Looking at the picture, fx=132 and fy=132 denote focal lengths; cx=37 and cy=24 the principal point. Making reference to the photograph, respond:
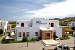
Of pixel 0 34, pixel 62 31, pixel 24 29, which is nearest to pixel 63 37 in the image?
pixel 62 31

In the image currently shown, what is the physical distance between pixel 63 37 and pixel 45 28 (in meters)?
5.12

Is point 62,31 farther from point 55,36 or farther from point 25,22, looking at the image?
point 25,22

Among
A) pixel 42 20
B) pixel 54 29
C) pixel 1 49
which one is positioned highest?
pixel 42 20

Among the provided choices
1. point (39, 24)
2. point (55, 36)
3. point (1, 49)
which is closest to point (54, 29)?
point (55, 36)

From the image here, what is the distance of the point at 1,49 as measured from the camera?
2158 centimetres

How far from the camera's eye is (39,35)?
32.0m

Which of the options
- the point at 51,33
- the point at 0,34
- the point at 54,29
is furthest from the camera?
the point at 0,34

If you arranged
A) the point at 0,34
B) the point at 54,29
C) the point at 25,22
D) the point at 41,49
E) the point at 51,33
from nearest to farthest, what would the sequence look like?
the point at 41,49 → the point at 51,33 → the point at 54,29 → the point at 25,22 → the point at 0,34

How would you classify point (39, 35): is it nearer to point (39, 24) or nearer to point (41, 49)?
point (39, 24)

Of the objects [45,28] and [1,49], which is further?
[45,28]

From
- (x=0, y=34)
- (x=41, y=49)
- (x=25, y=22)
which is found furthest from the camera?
(x=0, y=34)

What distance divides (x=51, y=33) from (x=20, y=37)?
24.0 ft

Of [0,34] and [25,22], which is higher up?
[25,22]

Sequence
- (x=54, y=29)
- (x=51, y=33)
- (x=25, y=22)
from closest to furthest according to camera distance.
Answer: (x=51, y=33), (x=54, y=29), (x=25, y=22)
